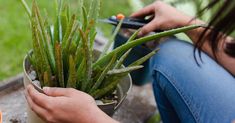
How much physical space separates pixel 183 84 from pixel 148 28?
0.68 feet

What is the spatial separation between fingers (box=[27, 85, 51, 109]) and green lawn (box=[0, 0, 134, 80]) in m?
0.92

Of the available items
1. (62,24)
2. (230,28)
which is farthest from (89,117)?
(230,28)

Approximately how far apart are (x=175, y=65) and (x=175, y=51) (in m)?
0.06

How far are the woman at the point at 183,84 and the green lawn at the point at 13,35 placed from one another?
77cm

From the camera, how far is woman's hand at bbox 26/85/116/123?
95 cm

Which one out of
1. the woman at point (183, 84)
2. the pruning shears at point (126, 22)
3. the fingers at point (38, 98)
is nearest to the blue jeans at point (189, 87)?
the woman at point (183, 84)

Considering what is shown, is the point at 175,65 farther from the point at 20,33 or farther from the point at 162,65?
the point at 20,33

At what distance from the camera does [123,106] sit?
1597 mm

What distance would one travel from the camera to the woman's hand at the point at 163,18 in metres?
1.34

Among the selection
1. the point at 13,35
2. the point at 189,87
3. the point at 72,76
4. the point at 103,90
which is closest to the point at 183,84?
the point at 189,87

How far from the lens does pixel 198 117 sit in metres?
1.21

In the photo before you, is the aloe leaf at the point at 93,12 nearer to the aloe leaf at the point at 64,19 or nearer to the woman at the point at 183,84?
the aloe leaf at the point at 64,19

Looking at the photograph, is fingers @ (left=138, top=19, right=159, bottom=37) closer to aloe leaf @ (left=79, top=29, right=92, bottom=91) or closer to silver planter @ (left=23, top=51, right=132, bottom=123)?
silver planter @ (left=23, top=51, right=132, bottom=123)

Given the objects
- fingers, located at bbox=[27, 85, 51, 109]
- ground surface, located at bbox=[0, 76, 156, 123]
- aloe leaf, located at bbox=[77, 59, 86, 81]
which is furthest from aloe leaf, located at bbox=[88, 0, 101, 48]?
ground surface, located at bbox=[0, 76, 156, 123]
